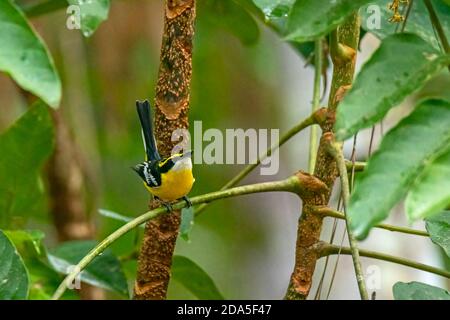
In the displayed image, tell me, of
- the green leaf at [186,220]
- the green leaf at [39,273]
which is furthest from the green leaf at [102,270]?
the green leaf at [186,220]

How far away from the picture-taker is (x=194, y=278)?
1.23 m

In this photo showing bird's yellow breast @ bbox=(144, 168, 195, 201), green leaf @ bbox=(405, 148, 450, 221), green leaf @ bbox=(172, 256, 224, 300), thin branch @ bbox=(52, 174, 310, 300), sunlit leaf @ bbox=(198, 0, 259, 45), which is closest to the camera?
green leaf @ bbox=(405, 148, 450, 221)

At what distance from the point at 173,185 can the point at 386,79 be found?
0.37 meters

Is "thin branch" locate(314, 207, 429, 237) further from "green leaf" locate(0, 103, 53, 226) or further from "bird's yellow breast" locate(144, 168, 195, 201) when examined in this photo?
"green leaf" locate(0, 103, 53, 226)

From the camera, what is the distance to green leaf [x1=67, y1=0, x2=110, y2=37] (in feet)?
2.32

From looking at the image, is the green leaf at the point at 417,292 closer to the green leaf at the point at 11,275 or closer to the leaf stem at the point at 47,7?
the green leaf at the point at 11,275

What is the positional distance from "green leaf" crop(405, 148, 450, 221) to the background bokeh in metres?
1.43

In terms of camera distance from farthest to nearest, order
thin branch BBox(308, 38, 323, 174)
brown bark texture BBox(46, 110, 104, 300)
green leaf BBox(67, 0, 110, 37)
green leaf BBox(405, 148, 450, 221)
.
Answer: brown bark texture BBox(46, 110, 104, 300) < thin branch BBox(308, 38, 323, 174) < green leaf BBox(67, 0, 110, 37) < green leaf BBox(405, 148, 450, 221)

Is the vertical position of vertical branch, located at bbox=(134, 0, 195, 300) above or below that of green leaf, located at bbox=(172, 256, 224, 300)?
above

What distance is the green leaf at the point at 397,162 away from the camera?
60cm

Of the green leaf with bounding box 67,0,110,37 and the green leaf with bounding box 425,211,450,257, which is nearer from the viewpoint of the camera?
the green leaf with bounding box 67,0,110,37

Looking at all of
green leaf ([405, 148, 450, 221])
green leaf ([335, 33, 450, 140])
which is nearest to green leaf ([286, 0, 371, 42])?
green leaf ([335, 33, 450, 140])

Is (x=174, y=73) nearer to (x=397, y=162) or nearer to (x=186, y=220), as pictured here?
(x=186, y=220)
